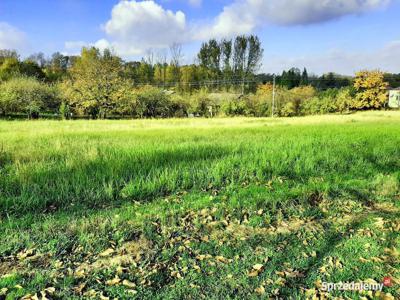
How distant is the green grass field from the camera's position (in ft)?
13.3

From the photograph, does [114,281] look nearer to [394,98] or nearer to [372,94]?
[372,94]

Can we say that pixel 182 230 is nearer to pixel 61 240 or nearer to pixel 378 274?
pixel 61 240

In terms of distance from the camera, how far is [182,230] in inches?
216

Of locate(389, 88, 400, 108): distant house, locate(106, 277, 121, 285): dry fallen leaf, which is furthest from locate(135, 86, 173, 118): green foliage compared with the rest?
locate(106, 277, 121, 285): dry fallen leaf

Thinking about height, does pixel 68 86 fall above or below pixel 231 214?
above

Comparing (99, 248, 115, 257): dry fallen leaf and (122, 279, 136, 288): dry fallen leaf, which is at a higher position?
(99, 248, 115, 257): dry fallen leaf

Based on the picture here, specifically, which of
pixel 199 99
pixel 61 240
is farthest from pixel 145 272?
pixel 199 99

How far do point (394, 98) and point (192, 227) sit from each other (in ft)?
305

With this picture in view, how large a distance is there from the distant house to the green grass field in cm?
8162

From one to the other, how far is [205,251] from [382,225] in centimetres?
305

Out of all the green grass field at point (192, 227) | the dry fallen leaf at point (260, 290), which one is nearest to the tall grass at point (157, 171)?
the green grass field at point (192, 227)

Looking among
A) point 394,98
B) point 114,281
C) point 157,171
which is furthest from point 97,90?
point 394,98

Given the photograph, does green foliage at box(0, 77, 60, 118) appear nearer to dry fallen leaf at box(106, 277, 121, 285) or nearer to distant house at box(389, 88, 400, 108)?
dry fallen leaf at box(106, 277, 121, 285)

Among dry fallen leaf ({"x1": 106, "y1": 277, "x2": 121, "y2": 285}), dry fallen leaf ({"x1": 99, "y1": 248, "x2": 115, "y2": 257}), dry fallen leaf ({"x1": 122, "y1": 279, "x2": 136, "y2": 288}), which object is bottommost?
dry fallen leaf ({"x1": 122, "y1": 279, "x2": 136, "y2": 288})
